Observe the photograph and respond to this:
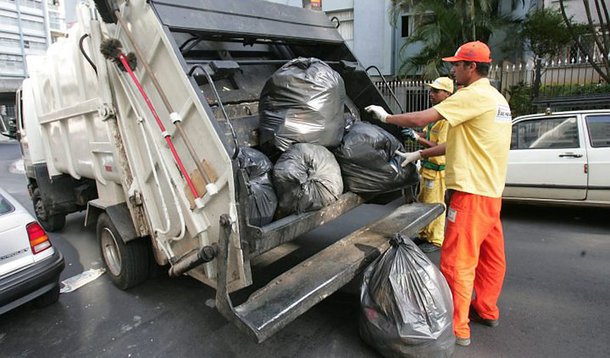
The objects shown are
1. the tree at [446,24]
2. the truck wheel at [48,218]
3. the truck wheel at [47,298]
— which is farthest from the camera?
the tree at [446,24]

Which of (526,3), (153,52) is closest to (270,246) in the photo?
(153,52)

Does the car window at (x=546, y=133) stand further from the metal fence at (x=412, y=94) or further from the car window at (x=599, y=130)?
the metal fence at (x=412, y=94)

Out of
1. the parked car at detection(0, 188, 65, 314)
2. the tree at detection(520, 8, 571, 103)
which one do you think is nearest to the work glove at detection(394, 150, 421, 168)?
the parked car at detection(0, 188, 65, 314)

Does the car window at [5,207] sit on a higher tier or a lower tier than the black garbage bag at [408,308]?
higher

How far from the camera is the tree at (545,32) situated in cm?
1023

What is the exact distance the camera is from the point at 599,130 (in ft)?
15.7

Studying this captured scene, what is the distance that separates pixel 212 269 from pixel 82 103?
6.87 ft

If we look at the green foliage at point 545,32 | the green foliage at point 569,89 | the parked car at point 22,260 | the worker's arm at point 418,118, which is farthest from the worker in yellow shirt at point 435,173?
the green foliage at point 545,32

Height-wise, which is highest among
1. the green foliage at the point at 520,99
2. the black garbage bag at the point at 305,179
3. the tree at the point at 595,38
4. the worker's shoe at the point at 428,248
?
the tree at the point at 595,38

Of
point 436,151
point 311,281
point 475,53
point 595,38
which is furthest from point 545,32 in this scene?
point 311,281

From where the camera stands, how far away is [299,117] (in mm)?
2836

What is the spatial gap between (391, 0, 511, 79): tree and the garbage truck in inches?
310

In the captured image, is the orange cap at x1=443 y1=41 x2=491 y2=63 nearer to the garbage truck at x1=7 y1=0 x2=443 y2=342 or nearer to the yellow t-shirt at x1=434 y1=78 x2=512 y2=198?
the yellow t-shirt at x1=434 y1=78 x2=512 y2=198

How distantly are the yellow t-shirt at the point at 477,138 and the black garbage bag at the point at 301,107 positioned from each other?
2.65ft
